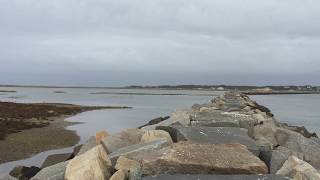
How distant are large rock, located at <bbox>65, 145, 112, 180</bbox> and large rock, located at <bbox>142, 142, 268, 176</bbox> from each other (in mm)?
478

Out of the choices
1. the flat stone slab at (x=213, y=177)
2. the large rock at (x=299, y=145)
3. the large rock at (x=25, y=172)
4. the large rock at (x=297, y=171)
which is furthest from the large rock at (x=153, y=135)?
the large rock at (x=299, y=145)

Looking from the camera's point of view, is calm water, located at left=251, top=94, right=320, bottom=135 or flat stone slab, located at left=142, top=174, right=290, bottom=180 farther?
calm water, located at left=251, top=94, right=320, bottom=135

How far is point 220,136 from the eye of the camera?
24.0ft

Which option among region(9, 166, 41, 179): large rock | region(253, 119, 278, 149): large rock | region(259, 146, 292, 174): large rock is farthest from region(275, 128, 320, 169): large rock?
region(9, 166, 41, 179): large rock

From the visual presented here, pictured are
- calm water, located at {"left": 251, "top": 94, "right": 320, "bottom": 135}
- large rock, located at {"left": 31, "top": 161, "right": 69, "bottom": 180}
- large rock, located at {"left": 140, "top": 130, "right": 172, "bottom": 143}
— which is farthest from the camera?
calm water, located at {"left": 251, "top": 94, "right": 320, "bottom": 135}

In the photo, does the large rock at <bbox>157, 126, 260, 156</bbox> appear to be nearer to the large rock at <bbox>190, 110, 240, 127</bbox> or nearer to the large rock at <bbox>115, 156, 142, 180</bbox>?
the large rock at <bbox>190, 110, 240, 127</bbox>

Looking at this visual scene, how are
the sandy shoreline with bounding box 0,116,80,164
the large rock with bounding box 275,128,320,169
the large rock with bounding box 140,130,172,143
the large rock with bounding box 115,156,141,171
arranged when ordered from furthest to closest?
1. the sandy shoreline with bounding box 0,116,80,164
2. the large rock with bounding box 275,128,320,169
3. the large rock with bounding box 140,130,172,143
4. the large rock with bounding box 115,156,141,171

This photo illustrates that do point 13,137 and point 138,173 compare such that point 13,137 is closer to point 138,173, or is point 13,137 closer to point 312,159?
point 312,159

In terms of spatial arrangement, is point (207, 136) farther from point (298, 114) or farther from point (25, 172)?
point (298, 114)

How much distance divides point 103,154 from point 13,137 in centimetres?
1385

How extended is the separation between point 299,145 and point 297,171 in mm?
4000

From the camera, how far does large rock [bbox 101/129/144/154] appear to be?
6922mm

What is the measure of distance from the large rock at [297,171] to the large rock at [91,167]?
6.22ft

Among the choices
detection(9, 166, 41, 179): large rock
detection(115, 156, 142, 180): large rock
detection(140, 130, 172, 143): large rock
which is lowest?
detection(9, 166, 41, 179): large rock
